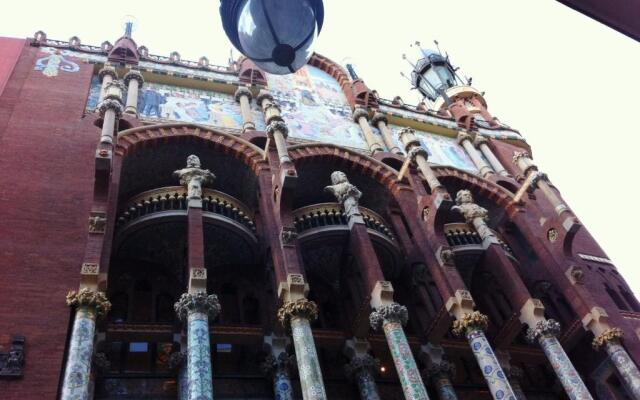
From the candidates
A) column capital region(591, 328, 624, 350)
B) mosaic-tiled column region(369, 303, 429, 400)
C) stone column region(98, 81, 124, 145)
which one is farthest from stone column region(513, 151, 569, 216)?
stone column region(98, 81, 124, 145)

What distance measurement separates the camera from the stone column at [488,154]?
20.5m

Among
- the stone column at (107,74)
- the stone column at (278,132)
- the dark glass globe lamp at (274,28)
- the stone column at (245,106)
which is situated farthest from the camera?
the stone column at (107,74)

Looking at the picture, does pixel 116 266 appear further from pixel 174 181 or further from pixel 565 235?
pixel 565 235

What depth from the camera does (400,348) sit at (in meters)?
10.9

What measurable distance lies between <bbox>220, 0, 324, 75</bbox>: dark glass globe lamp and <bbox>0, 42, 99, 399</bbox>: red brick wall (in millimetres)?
6868

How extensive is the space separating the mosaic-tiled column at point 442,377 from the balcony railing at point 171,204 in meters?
5.11

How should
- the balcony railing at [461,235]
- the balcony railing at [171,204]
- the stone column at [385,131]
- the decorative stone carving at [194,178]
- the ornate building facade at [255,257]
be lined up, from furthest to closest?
the stone column at [385,131], the balcony railing at [461,235], the balcony railing at [171,204], the decorative stone carving at [194,178], the ornate building facade at [255,257]

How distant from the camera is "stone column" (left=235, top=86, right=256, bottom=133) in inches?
681

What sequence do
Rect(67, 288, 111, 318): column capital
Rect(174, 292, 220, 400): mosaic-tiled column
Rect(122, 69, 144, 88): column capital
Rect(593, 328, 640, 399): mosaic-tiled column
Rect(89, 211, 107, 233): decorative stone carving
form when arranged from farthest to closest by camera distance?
Rect(122, 69, 144, 88): column capital → Rect(593, 328, 640, 399): mosaic-tiled column → Rect(89, 211, 107, 233): decorative stone carving → Rect(67, 288, 111, 318): column capital → Rect(174, 292, 220, 400): mosaic-tiled column

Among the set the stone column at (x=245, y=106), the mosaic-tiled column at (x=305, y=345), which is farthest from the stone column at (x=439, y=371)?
the stone column at (x=245, y=106)

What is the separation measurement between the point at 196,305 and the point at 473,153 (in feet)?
43.6

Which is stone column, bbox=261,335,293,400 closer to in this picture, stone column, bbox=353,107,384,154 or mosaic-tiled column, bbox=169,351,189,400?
mosaic-tiled column, bbox=169,351,189,400

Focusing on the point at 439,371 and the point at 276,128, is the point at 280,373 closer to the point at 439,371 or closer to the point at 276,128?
the point at 439,371

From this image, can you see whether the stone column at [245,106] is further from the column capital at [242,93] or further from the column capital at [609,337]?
the column capital at [609,337]
